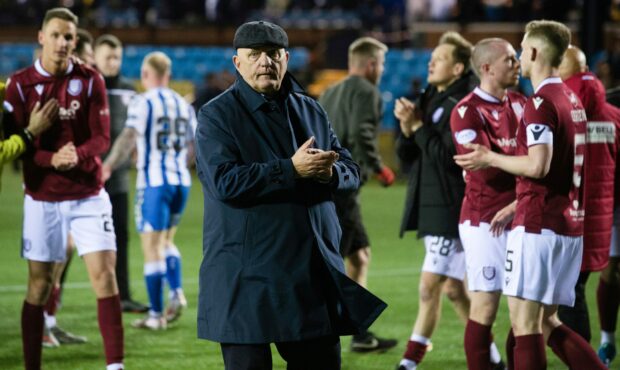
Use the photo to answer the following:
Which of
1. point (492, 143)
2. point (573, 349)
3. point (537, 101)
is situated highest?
point (537, 101)

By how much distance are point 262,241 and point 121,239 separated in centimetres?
519

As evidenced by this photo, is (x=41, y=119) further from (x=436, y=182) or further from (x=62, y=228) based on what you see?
(x=436, y=182)

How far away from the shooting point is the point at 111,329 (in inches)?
259

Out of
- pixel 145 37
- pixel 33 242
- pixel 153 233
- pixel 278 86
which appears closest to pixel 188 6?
pixel 145 37

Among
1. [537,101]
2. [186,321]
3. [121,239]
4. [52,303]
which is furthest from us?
[121,239]

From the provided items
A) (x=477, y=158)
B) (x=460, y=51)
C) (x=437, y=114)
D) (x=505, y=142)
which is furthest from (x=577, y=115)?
(x=460, y=51)

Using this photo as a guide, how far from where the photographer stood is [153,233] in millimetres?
8789

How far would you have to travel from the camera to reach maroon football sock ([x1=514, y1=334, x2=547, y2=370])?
5566mm

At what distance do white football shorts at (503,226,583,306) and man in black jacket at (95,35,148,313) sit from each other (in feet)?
14.7

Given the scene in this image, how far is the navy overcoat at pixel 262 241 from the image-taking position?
4398 mm

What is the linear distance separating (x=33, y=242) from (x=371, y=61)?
10.1 ft

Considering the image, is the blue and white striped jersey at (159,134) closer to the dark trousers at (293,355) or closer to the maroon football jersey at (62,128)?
the maroon football jersey at (62,128)

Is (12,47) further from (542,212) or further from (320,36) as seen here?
(542,212)

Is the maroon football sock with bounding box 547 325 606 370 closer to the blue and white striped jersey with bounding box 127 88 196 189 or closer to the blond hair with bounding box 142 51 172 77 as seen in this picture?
the blue and white striped jersey with bounding box 127 88 196 189
